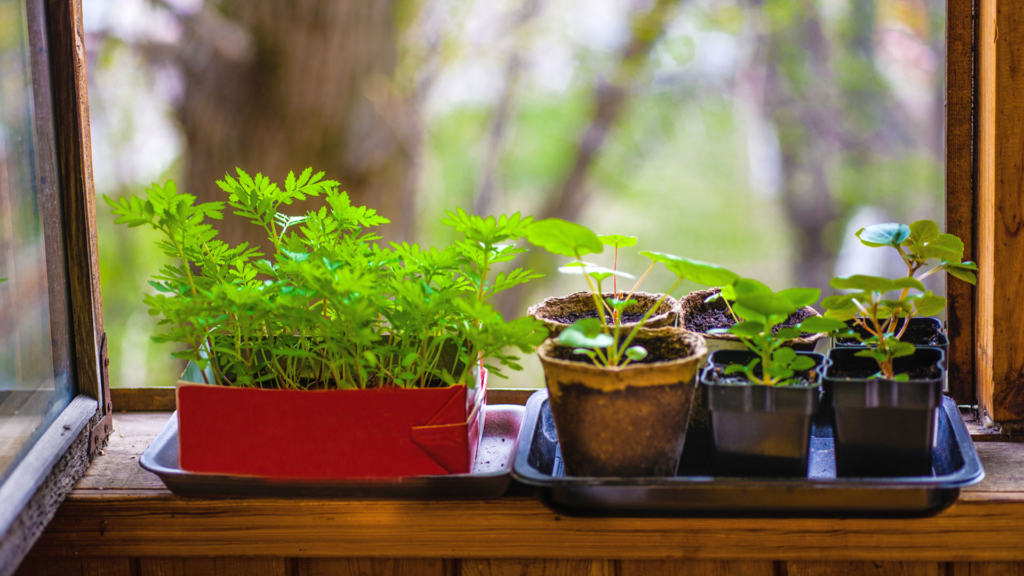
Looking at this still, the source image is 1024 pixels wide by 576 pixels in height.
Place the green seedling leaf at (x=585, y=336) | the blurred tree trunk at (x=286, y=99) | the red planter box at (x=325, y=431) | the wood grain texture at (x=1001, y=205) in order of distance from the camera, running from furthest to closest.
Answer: the blurred tree trunk at (x=286, y=99) < the wood grain texture at (x=1001, y=205) < the red planter box at (x=325, y=431) < the green seedling leaf at (x=585, y=336)

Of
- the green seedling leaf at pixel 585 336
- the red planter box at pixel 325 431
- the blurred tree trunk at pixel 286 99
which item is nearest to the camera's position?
the green seedling leaf at pixel 585 336

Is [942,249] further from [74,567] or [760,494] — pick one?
[74,567]

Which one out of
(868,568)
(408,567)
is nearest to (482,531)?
(408,567)

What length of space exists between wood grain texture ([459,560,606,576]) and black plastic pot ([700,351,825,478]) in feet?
0.61

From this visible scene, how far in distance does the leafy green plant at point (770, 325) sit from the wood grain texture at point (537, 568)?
0.90ft

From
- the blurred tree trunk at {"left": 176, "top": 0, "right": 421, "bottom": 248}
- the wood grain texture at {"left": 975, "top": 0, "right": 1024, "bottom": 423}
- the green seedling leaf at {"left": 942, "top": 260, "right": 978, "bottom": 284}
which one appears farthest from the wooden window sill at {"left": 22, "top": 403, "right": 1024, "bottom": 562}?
the blurred tree trunk at {"left": 176, "top": 0, "right": 421, "bottom": 248}

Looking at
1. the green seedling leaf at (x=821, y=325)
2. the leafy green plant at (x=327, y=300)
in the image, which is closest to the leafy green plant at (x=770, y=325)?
the green seedling leaf at (x=821, y=325)

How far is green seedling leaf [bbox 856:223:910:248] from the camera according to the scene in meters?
0.78

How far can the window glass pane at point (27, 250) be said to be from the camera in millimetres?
741

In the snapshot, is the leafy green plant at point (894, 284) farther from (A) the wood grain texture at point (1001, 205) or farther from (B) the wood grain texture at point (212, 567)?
(B) the wood grain texture at point (212, 567)

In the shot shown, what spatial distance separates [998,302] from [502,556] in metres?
0.69

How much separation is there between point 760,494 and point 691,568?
15 cm

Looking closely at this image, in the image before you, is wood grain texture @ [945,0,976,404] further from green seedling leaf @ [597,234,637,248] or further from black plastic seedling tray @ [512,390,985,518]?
green seedling leaf @ [597,234,637,248]

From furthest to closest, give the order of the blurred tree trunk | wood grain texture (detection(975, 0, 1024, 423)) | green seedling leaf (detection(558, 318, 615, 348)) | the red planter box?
the blurred tree trunk, wood grain texture (detection(975, 0, 1024, 423)), the red planter box, green seedling leaf (detection(558, 318, 615, 348))
